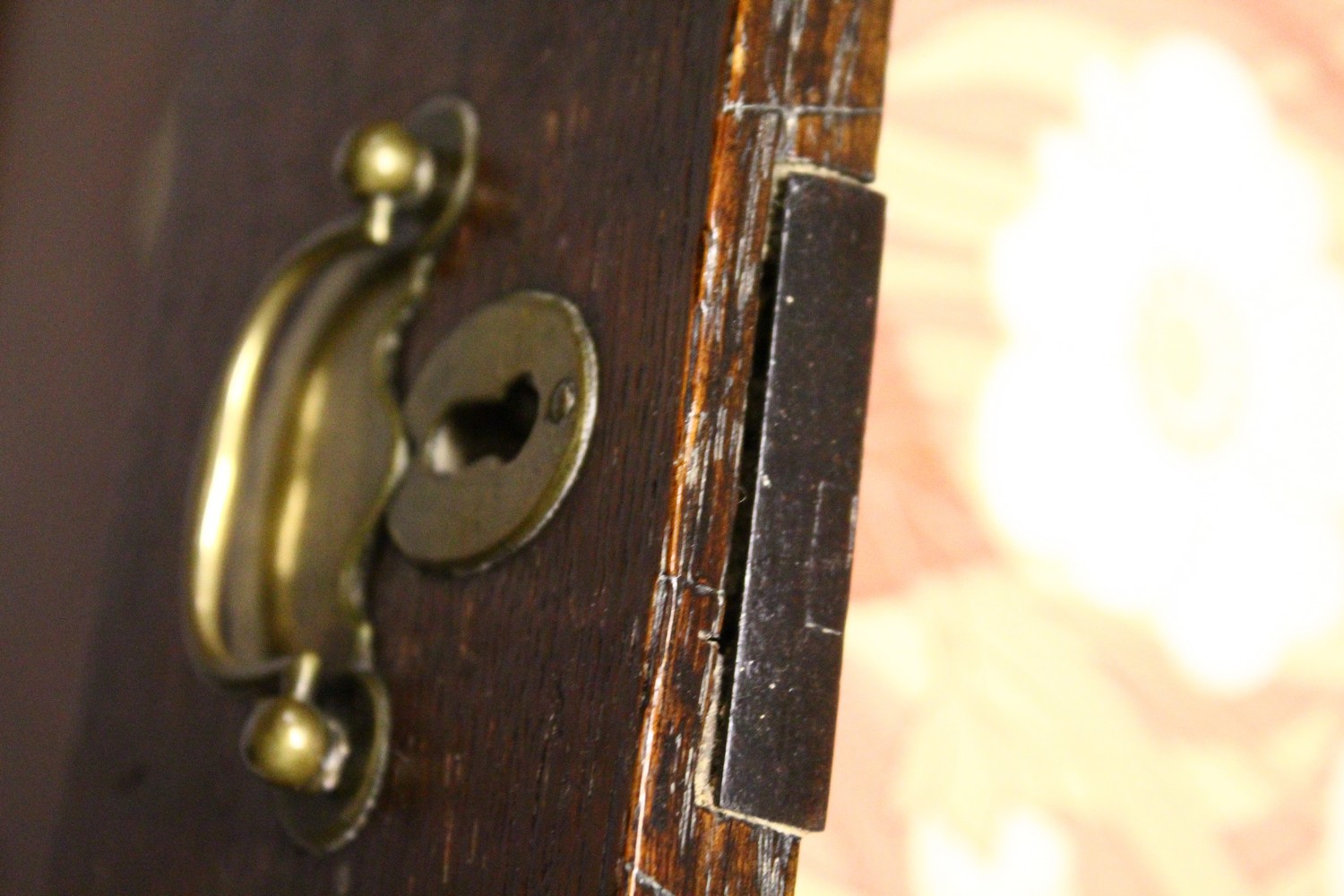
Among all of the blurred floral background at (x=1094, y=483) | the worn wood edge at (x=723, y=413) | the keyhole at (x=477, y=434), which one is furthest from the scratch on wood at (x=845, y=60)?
the blurred floral background at (x=1094, y=483)

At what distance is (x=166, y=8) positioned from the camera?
637 millimetres

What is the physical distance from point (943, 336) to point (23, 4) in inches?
23.4

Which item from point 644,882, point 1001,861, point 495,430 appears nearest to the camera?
point 644,882

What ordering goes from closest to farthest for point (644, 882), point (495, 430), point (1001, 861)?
1. point (644, 882)
2. point (495, 430)
3. point (1001, 861)

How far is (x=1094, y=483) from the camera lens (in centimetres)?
74

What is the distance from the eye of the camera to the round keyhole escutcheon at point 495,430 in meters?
0.34

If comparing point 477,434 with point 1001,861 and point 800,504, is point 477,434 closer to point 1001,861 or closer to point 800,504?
point 800,504

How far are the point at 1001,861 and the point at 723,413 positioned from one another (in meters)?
0.46

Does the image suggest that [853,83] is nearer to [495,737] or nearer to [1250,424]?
[495,737]

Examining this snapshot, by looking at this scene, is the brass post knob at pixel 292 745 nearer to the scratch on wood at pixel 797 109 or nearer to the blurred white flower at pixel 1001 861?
the scratch on wood at pixel 797 109

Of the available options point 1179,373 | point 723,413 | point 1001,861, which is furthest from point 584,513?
point 1179,373

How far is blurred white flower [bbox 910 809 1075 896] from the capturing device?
0.67 meters

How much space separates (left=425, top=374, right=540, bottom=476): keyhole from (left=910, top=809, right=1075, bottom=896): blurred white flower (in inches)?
14.5

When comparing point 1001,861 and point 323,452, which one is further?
point 1001,861
